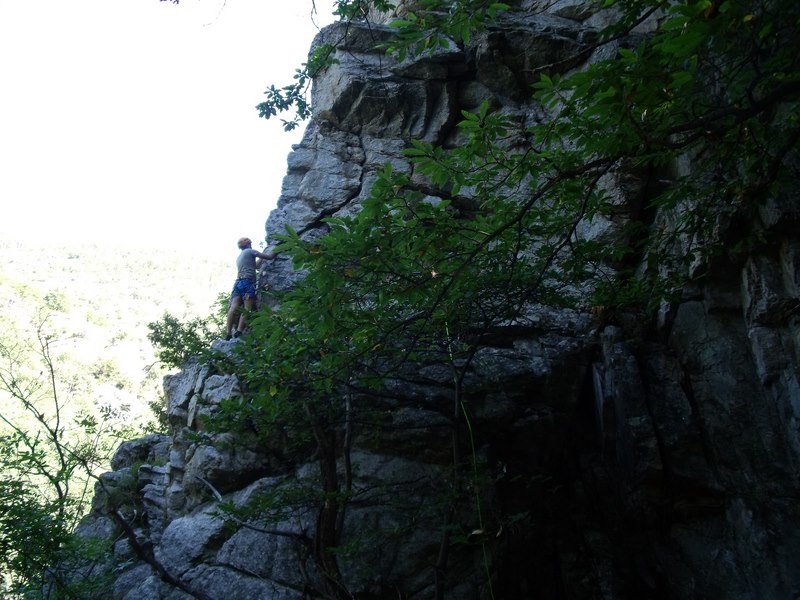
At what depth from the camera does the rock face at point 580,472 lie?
5.45 meters

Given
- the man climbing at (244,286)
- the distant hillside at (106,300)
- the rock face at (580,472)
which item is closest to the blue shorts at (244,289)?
the man climbing at (244,286)

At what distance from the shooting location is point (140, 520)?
26.1 feet

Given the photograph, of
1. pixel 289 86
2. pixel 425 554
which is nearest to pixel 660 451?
pixel 425 554

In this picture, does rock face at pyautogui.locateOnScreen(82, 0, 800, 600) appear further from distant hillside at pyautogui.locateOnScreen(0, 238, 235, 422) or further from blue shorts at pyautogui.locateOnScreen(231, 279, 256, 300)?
distant hillside at pyautogui.locateOnScreen(0, 238, 235, 422)

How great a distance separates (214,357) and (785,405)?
581 cm

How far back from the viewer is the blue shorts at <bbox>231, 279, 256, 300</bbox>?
844cm

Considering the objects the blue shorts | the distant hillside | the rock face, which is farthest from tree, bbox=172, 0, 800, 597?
the distant hillside

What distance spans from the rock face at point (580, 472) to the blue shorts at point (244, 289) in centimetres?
137

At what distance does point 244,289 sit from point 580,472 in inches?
213

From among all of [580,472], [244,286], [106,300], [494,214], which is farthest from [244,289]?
[106,300]

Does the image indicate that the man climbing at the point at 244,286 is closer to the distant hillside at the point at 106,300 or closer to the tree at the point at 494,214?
the tree at the point at 494,214

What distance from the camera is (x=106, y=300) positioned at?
44719 mm

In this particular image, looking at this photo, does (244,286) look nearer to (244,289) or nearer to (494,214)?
(244,289)

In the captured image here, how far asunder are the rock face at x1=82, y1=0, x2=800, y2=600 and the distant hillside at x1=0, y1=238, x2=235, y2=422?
19.3 meters
